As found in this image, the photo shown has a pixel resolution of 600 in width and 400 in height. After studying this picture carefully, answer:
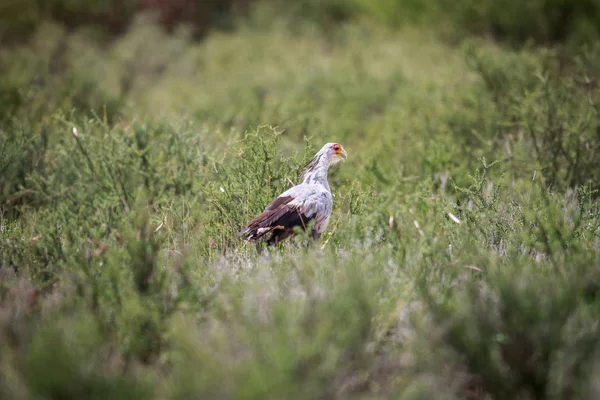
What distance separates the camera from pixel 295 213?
4070 mm

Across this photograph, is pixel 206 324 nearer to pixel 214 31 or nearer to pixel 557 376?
pixel 557 376

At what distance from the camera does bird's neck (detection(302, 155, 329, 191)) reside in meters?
4.36

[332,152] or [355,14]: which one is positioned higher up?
[332,152]

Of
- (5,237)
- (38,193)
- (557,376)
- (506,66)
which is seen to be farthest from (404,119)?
(557,376)

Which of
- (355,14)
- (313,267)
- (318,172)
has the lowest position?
(355,14)

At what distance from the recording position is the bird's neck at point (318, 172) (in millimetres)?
4355

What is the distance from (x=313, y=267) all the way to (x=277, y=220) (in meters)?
0.70

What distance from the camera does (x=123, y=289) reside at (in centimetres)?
327

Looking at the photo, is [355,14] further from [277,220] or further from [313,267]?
[313,267]

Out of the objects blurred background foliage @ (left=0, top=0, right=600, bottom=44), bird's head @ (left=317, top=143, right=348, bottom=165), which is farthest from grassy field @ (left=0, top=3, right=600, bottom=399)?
blurred background foliage @ (left=0, top=0, right=600, bottom=44)

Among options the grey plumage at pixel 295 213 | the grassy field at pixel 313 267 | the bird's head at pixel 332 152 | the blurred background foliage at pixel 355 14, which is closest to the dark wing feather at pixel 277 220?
the grey plumage at pixel 295 213

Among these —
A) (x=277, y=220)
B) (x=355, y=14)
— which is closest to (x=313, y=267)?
(x=277, y=220)


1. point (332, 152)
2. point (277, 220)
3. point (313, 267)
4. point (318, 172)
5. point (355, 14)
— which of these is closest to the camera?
point (313, 267)

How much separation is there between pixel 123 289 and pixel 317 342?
125cm
